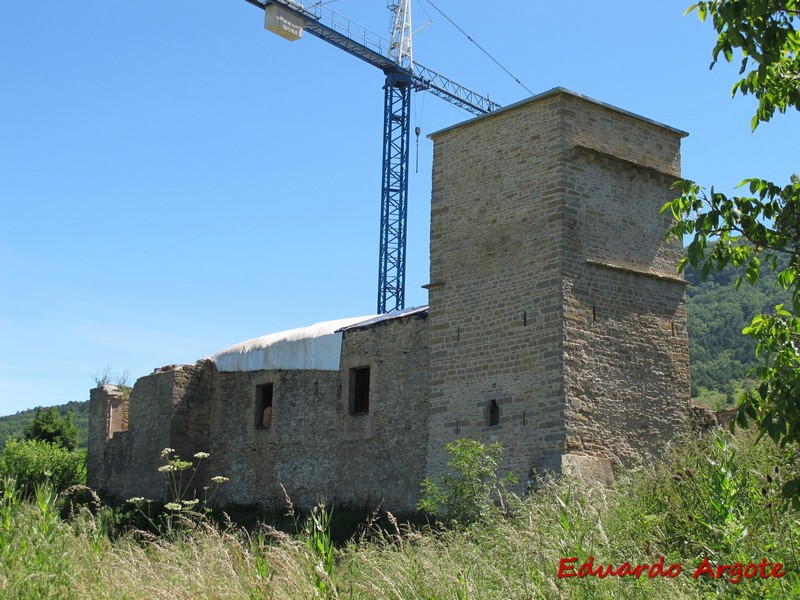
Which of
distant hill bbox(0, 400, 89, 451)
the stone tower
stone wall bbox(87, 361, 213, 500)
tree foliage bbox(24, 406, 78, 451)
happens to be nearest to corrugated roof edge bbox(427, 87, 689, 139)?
the stone tower

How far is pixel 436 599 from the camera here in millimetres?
8469

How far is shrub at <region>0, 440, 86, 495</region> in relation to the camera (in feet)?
92.5

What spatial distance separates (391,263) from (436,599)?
27.9m

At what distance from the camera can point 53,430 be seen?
36.5 meters

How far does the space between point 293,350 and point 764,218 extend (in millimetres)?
14403

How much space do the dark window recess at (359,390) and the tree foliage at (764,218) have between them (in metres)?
12.0

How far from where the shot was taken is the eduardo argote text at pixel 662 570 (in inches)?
324

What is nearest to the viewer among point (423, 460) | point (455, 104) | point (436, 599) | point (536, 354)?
point (436, 599)

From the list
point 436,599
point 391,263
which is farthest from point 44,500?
point 391,263

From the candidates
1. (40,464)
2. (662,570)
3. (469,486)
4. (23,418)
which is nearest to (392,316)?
(469,486)

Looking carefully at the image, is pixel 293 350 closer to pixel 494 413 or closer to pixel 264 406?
pixel 264 406

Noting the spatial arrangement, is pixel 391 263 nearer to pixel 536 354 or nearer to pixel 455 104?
pixel 455 104

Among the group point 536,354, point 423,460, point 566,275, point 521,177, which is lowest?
point 423,460

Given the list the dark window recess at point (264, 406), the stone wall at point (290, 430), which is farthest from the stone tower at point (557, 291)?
the dark window recess at point (264, 406)
